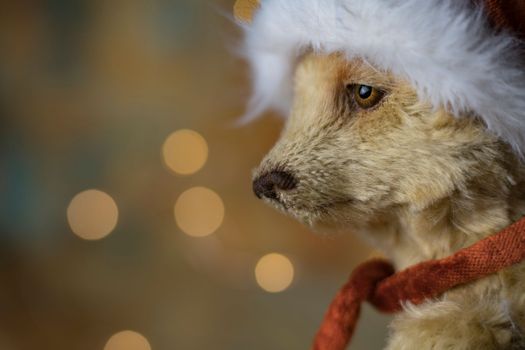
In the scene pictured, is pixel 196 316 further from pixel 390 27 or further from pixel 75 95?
pixel 390 27

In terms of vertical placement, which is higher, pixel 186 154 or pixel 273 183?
pixel 186 154

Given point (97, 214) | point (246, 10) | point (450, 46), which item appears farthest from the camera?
point (97, 214)

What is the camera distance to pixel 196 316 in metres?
1.48

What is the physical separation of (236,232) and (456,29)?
1.15m

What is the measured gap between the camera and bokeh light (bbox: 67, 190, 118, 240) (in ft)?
5.09

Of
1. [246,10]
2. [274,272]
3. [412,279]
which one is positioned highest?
[246,10]

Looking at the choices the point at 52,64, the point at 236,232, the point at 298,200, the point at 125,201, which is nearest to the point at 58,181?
the point at 125,201

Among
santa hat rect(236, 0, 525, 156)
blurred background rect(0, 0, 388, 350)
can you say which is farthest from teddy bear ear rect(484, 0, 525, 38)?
blurred background rect(0, 0, 388, 350)

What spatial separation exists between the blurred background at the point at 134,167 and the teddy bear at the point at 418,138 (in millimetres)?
970

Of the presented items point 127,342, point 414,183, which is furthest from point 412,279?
point 127,342

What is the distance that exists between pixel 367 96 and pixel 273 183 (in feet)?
0.38

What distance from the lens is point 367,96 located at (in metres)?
0.54

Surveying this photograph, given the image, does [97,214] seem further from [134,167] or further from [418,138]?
[418,138]

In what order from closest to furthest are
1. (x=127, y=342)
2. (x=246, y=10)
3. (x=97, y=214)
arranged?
(x=246, y=10), (x=127, y=342), (x=97, y=214)
